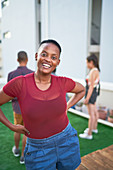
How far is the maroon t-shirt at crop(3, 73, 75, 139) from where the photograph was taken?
1.13 meters

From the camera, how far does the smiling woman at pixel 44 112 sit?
3.73 ft

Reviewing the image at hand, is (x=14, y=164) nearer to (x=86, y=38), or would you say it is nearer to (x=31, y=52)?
(x=86, y=38)

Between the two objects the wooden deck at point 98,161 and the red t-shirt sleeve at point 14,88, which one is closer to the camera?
the red t-shirt sleeve at point 14,88

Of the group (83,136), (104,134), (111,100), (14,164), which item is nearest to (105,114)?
(111,100)

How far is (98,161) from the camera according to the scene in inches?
85.8

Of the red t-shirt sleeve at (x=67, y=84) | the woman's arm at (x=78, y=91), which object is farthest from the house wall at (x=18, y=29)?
the red t-shirt sleeve at (x=67, y=84)

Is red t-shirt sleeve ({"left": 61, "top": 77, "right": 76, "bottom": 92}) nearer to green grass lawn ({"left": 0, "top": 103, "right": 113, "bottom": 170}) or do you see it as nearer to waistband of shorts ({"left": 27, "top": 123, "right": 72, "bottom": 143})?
waistband of shorts ({"left": 27, "top": 123, "right": 72, "bottom": 143})

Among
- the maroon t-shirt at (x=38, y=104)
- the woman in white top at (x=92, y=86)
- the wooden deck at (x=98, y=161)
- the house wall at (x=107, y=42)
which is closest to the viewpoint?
the maroon t-shirt at (x=38, y=104)

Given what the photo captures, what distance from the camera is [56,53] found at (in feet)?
3.95

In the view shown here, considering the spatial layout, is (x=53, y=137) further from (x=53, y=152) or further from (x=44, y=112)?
(x=44, y=112)

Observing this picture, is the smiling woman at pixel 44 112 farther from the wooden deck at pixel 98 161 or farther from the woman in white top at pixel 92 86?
the woman in white top at pixel 92 86

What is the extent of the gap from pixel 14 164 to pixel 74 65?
19.0 ft

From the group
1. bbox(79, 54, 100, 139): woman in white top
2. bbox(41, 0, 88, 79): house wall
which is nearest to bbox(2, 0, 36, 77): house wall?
bbox(41, 0, 88, 79): house wall

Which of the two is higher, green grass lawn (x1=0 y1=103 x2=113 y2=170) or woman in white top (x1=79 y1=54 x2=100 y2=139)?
woman in white top (x1=79 y1=54 x2=100 y2=139)
